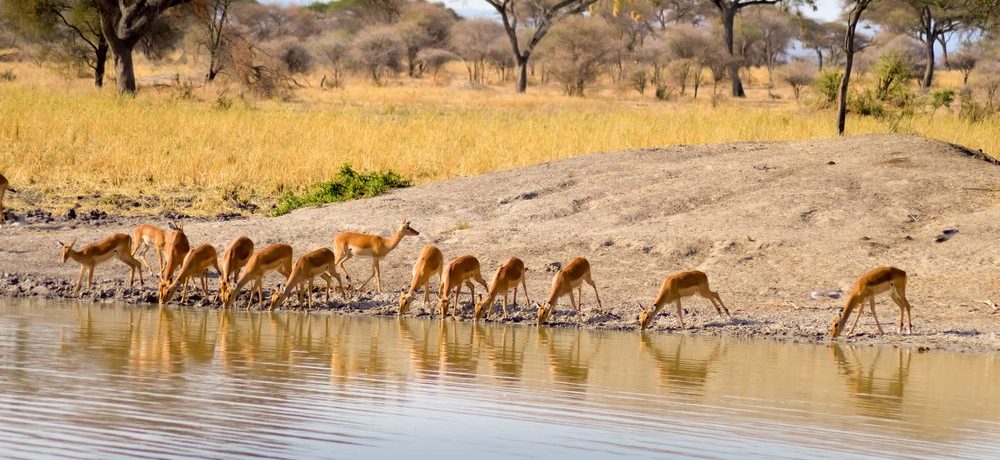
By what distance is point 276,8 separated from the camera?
2913 inches

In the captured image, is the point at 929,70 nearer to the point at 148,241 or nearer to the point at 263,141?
the point at 263,141

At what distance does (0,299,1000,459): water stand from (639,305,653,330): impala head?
0.81 feet

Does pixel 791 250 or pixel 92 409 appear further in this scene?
pixel 791 250

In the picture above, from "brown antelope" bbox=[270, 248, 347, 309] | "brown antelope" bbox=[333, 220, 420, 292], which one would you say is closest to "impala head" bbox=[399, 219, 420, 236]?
"brown antelope" bbox=[333, 220, 420, 292]

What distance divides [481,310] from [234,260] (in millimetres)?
2492

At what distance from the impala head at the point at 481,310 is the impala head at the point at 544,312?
0.49 meters

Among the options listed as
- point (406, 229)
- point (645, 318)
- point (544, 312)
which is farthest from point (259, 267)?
point (645, 318)

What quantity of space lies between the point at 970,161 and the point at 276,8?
61583 millimetres

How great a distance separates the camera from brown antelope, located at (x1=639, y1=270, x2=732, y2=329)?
10953 millimetres

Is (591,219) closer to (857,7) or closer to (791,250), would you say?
(791,250)

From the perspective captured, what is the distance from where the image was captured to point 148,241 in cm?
1323

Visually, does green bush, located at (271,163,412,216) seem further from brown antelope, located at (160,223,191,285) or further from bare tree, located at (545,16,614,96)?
bare tree, located at (545,16,614,96)

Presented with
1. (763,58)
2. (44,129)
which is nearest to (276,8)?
(763,58)

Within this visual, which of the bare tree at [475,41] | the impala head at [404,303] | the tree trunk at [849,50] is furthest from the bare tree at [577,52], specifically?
the impala head at [404,303]
